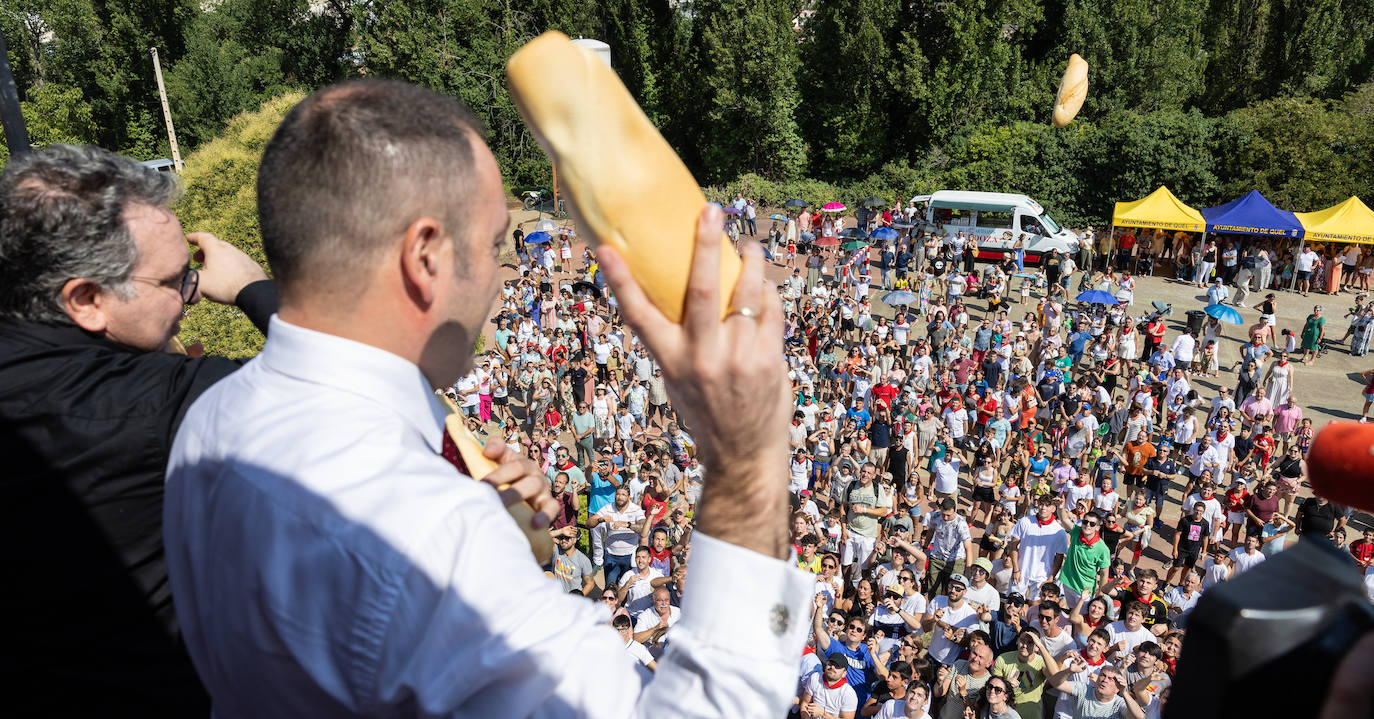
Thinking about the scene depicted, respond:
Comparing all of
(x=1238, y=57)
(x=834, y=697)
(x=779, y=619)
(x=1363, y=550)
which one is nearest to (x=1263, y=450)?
(x=1363, y=550)

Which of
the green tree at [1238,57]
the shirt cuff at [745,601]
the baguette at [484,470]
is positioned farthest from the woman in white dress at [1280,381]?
the green tree at [1238,57]

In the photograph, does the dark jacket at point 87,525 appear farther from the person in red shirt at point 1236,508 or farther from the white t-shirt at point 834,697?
the person in red shirt at point 1236,508

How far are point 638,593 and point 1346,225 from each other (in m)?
23.3

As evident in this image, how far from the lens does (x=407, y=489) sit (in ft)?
3.51

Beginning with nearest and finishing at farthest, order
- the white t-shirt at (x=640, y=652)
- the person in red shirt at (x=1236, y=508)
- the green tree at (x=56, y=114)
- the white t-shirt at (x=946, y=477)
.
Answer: the white t-shirt at (x=640, y=652)
the person in red shirt at (x=1236, y=508)
the white t-shirt at (x=946, y=477)
the green tree at (x=56, y=114)

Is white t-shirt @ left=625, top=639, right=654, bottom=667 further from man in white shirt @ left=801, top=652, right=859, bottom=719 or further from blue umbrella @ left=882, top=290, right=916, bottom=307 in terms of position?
blue umbrella @ left=882, top=290, right=916, bottom=307

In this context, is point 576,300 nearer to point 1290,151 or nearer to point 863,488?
point 863,488

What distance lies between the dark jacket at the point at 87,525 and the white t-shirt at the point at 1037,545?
346 inches

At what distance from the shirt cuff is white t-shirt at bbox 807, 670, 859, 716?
5968mm

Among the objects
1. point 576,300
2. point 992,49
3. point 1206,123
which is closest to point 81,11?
point 576,300

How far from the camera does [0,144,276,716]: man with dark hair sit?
160 centimetres

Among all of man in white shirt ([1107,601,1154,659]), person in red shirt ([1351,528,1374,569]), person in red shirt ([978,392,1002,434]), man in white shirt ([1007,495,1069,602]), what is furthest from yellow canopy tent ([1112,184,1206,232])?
man in white shirt ([1107,601,1154,659])

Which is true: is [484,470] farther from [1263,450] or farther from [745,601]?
[1263,450]

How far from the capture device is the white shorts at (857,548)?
967cm
